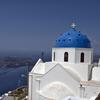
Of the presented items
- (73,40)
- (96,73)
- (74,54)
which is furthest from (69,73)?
(73,40)

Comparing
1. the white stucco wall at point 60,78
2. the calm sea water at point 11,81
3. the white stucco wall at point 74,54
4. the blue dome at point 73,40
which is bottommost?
the calm sea water at point 11,81

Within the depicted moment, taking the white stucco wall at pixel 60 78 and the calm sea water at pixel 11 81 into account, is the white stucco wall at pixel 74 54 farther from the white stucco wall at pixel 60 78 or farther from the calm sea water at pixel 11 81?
the calm sea water at pixel 11 81

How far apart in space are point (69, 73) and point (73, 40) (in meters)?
2.37

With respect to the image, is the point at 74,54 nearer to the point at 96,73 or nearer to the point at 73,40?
the point at 73,40

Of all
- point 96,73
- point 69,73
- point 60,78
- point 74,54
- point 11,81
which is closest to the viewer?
point 69,73

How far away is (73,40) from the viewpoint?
58.2 feet

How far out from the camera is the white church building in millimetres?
16391

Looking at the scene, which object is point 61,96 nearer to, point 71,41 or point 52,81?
point 52,81

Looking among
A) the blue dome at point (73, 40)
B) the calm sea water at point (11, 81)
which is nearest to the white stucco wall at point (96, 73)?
the blue dome at point (73, 40)

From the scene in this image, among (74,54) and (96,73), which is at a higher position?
(74,54)

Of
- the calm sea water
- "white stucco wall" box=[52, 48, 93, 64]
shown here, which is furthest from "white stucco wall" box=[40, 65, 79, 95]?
the calm sea water

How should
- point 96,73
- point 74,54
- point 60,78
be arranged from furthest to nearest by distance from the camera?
1. point 74,54
2. point 96,73
3. point 60,78

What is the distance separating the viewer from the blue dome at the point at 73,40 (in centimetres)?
1767

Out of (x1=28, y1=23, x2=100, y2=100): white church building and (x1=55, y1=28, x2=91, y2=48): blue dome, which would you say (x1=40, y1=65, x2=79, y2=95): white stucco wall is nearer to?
(x1=28, y1=23, x2=100, y2=100): white church building
